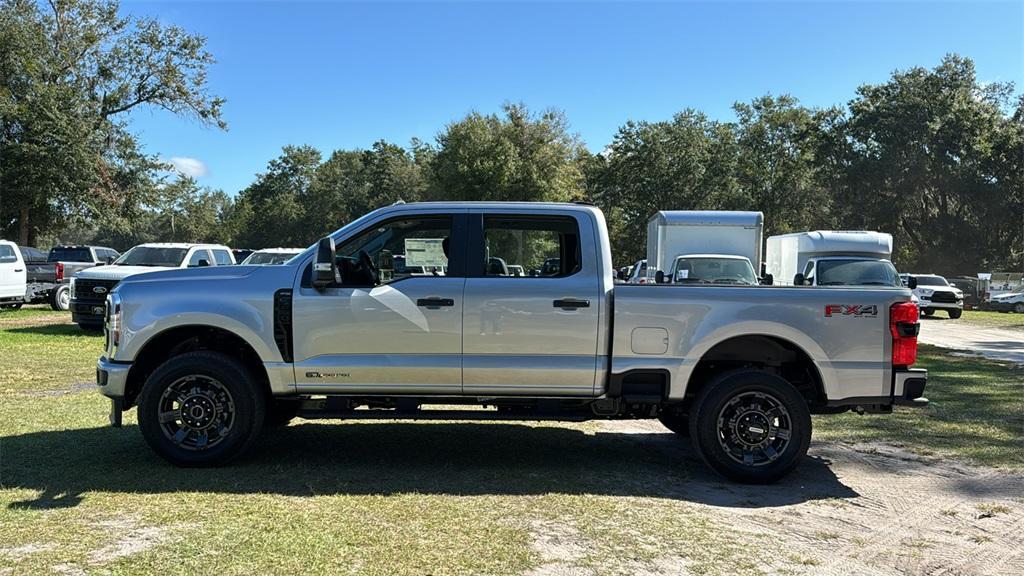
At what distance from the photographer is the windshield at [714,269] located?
15844 mm

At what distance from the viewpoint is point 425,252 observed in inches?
233

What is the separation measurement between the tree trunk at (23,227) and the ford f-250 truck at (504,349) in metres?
28.9

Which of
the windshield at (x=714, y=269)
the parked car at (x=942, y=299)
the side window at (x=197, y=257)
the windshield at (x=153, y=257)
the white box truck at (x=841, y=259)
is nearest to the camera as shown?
the windshield at (x=714, y=269)

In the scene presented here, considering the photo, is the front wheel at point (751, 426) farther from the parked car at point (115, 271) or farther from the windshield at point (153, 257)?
the windshield at point (153, 257)

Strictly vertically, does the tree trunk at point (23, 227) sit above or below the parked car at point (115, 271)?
above

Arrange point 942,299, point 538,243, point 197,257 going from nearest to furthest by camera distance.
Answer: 1. point 538,243
2. point 197,257
3. point 942,299

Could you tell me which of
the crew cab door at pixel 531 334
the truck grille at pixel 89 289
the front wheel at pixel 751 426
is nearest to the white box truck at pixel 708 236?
the front wheel at pixel 751 426

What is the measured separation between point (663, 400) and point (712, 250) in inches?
503

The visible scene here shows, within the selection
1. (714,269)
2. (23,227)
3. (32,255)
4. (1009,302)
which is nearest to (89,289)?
(714,269)

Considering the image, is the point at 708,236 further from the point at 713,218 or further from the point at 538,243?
the point at 538,243

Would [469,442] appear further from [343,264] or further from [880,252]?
[880,252]

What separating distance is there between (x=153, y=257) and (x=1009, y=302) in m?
34.0

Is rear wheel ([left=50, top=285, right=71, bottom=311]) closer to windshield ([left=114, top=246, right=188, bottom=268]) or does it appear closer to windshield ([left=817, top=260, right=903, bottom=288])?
windshield ([left=114, top=246, right=188, bottom=268])

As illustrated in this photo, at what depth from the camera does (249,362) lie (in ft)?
19.5
